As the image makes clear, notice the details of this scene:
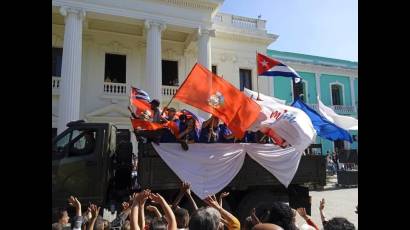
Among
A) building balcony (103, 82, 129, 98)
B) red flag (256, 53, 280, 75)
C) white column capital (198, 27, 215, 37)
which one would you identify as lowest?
red flag (256, 53, 280, 75)

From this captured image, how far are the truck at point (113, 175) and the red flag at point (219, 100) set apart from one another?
744 millimetres

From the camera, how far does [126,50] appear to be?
17.9 metres

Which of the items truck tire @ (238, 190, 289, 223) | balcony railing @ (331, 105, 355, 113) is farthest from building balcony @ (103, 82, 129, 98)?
Answer: balcony railing @ (331, 105, 355, 113)

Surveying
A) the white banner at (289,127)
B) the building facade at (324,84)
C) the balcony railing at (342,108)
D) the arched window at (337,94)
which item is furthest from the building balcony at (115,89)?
the arched window at (337,94)

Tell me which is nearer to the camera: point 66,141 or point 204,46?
point 66,141

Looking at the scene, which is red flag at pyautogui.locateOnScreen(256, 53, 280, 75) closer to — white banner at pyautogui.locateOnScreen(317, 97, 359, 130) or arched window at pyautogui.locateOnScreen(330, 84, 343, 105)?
white banner at pyautogui.locateOnScreen(317, 97, 359, 130)

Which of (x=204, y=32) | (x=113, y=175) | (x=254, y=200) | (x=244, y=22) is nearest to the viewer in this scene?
(x=113, y=175)

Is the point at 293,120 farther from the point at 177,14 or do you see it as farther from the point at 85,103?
the point at 85,103

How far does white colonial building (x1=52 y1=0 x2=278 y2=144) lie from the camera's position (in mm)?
14570

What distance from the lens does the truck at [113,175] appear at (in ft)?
18.9

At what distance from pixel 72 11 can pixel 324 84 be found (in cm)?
1782

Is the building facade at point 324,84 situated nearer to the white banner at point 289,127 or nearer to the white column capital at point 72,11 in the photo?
the white column capital at point 72,11

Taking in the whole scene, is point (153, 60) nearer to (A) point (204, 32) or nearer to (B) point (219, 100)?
(A) point (204, 32)

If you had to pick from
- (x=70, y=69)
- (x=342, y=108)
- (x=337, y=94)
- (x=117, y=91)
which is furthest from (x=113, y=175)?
(x=337, y=94)
